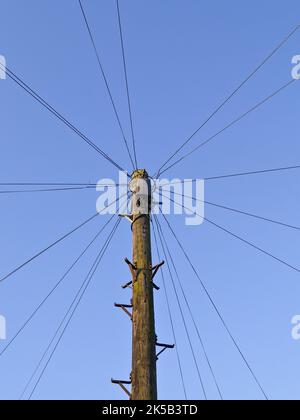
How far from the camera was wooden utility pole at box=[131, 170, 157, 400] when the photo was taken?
8414 millimetres

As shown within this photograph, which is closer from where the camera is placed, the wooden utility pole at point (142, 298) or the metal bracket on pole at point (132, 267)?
the wooden utility pole at point (142, 298)

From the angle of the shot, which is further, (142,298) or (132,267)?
(132,267)

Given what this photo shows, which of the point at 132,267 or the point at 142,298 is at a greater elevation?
the point at 132,267

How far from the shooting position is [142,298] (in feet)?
30.2

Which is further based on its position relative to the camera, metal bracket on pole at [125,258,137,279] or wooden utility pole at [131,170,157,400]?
metal bracket on pole at [125,258,137,279]

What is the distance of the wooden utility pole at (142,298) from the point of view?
841 cm

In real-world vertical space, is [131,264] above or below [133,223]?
below
